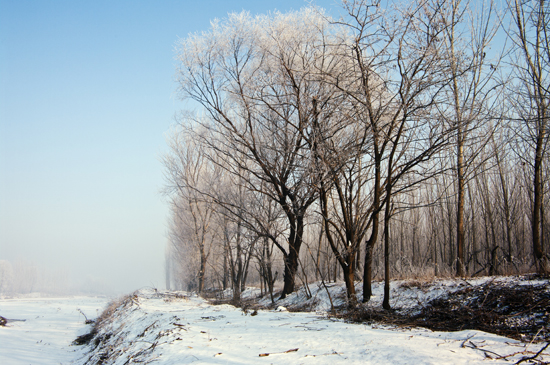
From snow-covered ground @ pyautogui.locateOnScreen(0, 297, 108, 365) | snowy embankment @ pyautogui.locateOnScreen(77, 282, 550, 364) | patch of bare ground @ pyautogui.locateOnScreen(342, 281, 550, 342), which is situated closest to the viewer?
snowy embankment @ pyautogui.locateOnScreen(77, 282, 550, 364)

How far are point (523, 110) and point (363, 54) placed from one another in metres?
4.54

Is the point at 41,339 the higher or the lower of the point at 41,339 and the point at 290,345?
the lower

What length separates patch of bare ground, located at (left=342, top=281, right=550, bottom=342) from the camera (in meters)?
4.32

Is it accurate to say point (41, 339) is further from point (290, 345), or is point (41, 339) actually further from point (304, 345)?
point (304, 345)

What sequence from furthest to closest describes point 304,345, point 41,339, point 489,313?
point 41,339 → point 489,313 → point 304,345

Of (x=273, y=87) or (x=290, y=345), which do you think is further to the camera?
(x=273, y=87)

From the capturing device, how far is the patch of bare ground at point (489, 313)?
432cm

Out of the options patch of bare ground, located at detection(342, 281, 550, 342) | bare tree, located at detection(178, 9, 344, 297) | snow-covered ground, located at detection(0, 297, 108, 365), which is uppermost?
bare tree, located at detection(178, 9, 344, 297)

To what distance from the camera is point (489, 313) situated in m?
4.73

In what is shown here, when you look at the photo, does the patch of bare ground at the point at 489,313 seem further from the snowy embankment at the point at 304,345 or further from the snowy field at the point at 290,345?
the snowy embankment at the point at 304,345

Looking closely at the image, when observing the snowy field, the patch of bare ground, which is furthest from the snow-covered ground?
the patch of bare ground

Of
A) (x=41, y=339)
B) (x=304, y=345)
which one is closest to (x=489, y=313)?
(x=304, y=345)

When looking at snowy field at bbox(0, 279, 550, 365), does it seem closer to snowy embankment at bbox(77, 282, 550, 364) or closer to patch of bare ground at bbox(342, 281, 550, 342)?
snowy embankment at bbox(77, 282, 550, 364)

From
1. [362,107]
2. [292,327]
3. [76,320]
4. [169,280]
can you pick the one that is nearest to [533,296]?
[292,327]
